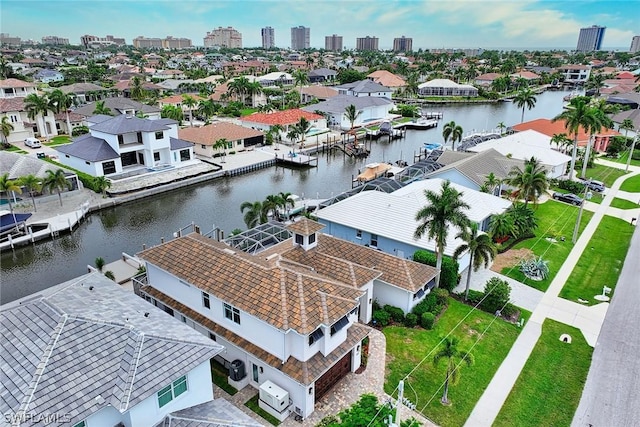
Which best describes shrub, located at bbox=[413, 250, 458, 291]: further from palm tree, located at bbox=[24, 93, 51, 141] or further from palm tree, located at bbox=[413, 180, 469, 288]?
palm tree, located at bbox=[24, 93, 51, 141]

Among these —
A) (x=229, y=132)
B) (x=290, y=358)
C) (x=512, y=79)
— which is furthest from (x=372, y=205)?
(x=512, y=79)

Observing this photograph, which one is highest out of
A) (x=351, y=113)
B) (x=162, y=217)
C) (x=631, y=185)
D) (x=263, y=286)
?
(x=351, y=113)

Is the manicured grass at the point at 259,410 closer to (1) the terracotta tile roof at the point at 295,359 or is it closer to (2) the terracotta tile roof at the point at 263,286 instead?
(1) the terracotta tile roof at the point at 295,359

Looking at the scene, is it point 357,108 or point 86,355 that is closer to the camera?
point 86,355

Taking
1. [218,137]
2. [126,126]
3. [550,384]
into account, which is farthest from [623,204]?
[126,126]

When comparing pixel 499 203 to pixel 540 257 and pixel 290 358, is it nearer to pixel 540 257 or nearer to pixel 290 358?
pixel 540 257

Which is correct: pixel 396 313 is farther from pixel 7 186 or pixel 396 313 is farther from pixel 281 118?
pixel 281 118

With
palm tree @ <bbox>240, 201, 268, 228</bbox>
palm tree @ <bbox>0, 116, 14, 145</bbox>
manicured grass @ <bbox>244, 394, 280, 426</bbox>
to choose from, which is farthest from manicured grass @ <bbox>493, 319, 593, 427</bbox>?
palm tree @ <bbox>0, 116, 14, 145</bbox>
